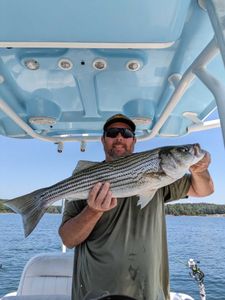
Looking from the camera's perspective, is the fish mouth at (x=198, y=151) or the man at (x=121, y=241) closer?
the fish mouth at (x=198, y=151)

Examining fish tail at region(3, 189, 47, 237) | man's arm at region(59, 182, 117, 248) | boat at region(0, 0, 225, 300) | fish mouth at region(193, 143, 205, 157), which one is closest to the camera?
boat at region(0, 0, 225, 300)

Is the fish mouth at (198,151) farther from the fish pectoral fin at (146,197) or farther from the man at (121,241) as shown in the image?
the fish pectoral fin at (146,197)

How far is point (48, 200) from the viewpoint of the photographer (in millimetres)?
2377

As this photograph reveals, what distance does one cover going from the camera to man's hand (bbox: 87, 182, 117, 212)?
2.16 metres

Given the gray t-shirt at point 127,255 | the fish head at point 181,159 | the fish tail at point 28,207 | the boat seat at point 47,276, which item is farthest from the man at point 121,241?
the boat seat at point 47,276

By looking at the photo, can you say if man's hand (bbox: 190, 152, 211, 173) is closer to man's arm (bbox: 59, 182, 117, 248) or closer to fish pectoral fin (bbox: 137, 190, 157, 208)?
fish pectoral fin (bbox: 137, 190, 157, 208)

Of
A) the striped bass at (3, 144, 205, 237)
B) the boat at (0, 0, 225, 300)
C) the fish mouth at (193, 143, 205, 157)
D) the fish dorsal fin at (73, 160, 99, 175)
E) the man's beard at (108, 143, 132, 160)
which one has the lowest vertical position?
the striped bass at (3, 144, 205, 237)

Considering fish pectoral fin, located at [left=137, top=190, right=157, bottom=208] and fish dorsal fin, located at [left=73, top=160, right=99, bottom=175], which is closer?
fish pectoral fin, located at [left=137, top=190, right=157, bottom=208]

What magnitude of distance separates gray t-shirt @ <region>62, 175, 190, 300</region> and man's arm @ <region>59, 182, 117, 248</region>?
80mm

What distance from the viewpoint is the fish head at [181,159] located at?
2072mm

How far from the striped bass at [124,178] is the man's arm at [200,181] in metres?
0.18

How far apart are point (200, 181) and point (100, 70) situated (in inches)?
49.4

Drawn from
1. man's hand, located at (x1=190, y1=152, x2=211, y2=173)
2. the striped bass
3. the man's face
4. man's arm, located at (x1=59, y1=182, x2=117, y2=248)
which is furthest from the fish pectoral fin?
the man's face

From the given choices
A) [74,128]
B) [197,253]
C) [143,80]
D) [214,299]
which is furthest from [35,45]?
[197,253]
